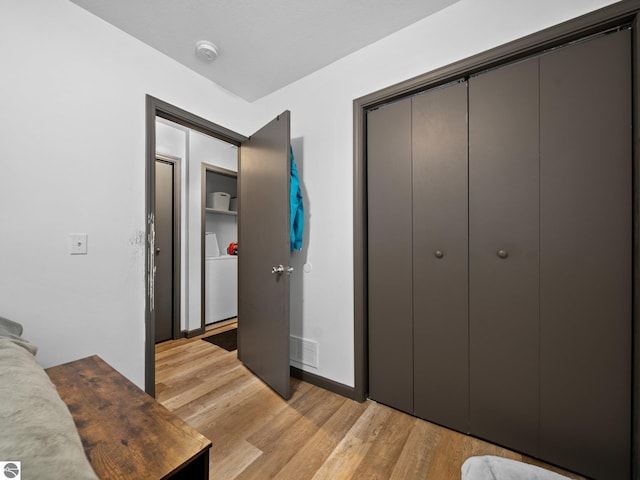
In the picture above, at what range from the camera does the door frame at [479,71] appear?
1.13 metres

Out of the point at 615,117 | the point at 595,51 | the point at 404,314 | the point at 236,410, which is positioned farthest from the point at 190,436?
the point at 595,51

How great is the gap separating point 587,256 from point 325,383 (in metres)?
1.75

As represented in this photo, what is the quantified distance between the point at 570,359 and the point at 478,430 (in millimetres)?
615

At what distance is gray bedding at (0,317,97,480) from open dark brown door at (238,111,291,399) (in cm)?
124

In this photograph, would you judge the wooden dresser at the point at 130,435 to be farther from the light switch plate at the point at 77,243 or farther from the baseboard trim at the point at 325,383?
the baseboard trim at the point at 325,383

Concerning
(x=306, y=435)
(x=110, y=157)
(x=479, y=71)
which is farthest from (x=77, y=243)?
(x=479, y=71)

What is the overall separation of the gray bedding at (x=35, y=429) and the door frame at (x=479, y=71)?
151 cm

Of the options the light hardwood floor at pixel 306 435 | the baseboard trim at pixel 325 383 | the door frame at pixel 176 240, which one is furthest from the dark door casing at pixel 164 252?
the baseboard trim at pixel 325 383

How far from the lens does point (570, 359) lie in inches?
50.1

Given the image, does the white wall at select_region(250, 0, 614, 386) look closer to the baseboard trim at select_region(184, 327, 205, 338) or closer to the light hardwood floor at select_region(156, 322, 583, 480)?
the light hardwood floor at select_region(156, 322, 583, 480)

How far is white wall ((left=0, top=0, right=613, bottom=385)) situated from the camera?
1.35 meters

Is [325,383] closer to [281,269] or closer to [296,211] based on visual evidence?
[281,269]

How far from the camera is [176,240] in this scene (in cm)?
308

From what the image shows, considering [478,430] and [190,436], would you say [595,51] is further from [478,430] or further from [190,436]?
[190,436]
